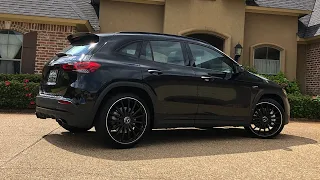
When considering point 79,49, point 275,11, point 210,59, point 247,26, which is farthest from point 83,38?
point 275,11

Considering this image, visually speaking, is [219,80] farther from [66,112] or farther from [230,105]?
[66,112]

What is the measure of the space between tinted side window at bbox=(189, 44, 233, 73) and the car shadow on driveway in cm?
127

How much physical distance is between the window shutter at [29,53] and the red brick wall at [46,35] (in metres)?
0.13

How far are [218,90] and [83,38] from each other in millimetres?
2375

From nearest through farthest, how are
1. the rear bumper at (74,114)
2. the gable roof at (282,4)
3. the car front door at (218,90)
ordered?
1. the rear bumper at (74,114)
2. the car front door at (218,90)
3. the gable roof at (282,4)

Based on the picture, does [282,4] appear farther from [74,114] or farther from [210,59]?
[74,114]

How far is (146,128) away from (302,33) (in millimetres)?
11044

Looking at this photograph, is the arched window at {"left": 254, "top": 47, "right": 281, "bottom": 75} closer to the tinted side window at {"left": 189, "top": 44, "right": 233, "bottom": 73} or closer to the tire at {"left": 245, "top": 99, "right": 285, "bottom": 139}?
the tire at {"left": 245, "top": 99, "right": 285, "bottom": 139}

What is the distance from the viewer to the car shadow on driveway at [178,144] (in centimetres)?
477

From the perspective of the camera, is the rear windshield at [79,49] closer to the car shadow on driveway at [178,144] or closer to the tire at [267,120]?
the car shadow on driveway at [178,144]

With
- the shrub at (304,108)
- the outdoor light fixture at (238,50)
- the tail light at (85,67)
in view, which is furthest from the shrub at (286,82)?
the tail light at (85,67)

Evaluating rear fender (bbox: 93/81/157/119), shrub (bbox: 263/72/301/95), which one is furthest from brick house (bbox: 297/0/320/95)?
rear fender (bbox: 93/81/157/119)

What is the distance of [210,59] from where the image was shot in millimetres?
5953

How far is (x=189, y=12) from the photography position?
42.2 feet
